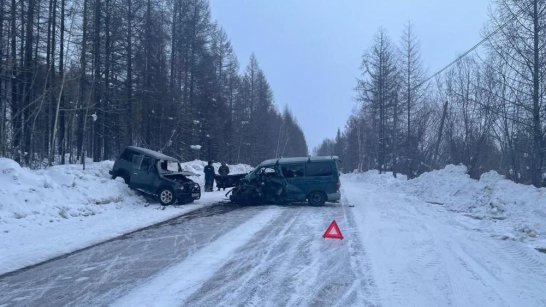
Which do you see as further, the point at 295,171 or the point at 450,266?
the point at 295,171

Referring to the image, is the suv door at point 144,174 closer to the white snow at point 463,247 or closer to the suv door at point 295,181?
the suv door at point 295,181

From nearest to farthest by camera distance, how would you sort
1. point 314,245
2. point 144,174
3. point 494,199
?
point 314,245, point 494,199, point 144,174

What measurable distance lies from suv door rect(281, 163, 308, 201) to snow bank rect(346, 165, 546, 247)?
19.7 feet

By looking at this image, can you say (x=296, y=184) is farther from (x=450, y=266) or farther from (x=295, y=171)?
(x=450, y=266)

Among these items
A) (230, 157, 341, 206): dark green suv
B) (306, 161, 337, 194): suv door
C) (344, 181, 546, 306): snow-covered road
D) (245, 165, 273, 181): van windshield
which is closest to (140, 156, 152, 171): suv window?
(230, 157, 341, 206): dark green suv

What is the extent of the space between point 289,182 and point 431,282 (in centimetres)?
1348

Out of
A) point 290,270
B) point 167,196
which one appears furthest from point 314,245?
point 167,196

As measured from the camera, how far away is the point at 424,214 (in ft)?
57.6

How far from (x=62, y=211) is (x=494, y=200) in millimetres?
14668

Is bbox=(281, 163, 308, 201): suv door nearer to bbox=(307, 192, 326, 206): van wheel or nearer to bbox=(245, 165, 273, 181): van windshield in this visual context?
bbox=(307, 192, 326, 206): van wheel

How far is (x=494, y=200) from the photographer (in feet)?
59.2

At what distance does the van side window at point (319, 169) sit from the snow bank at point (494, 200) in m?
5.13

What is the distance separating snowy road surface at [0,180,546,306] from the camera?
21.6 ft

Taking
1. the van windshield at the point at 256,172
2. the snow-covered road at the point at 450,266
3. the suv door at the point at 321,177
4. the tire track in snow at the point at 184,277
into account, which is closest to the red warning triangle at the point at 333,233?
the snow-covered road at the point at 450,266
